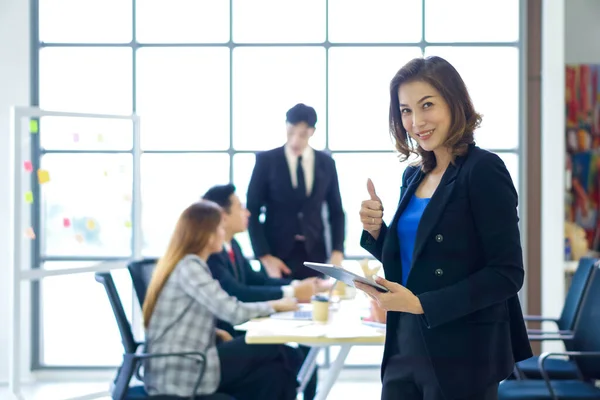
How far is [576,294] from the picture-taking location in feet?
14.1

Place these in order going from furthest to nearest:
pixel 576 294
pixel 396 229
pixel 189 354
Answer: pixel 576 294, pixel 189 354, pixel 396 229

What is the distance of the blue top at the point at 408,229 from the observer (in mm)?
1970

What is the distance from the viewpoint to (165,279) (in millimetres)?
3777

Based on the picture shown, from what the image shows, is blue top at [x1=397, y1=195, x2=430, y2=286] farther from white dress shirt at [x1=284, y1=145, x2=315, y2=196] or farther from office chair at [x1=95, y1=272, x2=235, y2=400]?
white dress shirt at [x1=284, y1=145, x2=315, y2=196]

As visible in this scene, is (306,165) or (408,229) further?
(306,165)

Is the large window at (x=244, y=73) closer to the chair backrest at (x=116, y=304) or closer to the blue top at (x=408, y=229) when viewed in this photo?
the chair backrest at (x=116, y=304)

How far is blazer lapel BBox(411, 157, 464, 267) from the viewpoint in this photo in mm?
1890

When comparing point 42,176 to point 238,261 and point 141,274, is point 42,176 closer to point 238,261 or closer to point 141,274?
point 238,261

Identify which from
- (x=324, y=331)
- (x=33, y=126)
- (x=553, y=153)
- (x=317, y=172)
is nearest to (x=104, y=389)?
(x=33, y=126)

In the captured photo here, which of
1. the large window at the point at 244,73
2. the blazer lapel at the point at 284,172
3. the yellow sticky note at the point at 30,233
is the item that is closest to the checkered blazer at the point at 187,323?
the blazer lapel at the point at 284,172

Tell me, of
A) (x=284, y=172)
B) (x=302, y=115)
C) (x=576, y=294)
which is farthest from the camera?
(x=284, y=172)

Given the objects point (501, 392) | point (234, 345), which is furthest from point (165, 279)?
point (501, 392)

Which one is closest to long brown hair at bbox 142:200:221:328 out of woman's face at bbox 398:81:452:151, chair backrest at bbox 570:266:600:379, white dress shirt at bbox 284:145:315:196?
white dress shirt at bbox 284:145:315:196

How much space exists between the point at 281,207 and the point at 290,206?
0.05 metres
